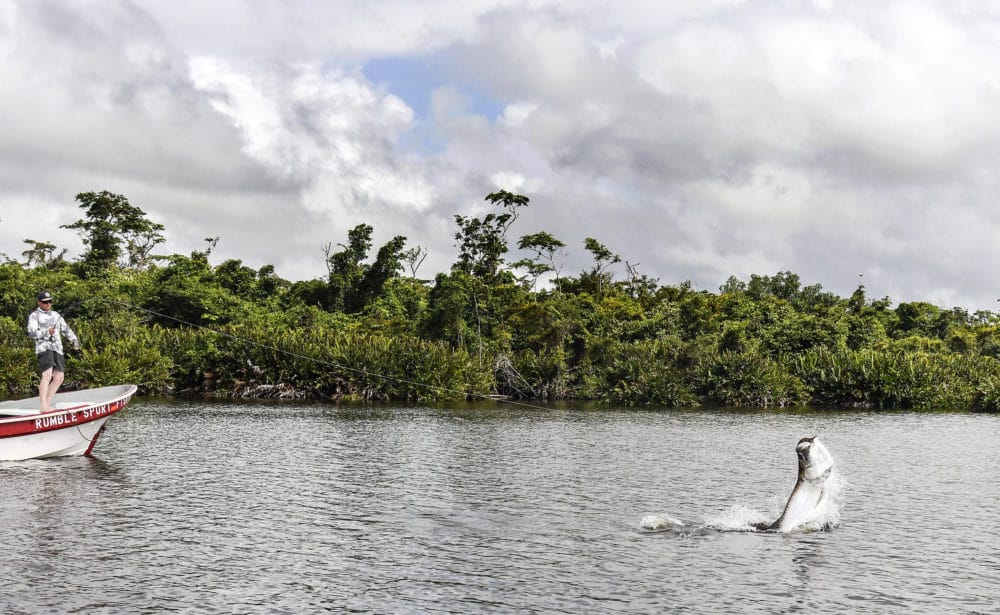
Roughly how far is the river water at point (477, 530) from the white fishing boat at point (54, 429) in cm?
53

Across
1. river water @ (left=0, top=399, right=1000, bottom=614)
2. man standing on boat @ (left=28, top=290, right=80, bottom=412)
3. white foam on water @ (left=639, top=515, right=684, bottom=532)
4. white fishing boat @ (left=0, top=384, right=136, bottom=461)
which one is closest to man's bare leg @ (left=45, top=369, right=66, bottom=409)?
man standing on boat @ (left=28, top=290, right=80, bottom=412)

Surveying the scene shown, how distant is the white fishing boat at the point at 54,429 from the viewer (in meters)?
18.8

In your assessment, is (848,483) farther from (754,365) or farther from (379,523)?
(754,365)

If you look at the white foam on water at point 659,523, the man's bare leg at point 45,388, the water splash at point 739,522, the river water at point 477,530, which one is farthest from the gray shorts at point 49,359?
the water splash at point 739,522

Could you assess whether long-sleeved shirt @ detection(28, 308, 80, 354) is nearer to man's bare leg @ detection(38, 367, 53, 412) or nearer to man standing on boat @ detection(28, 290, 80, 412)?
man standing on boat @ detection(28, 290, 80, 412)

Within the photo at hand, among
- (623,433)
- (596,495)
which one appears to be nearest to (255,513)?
(596,495)

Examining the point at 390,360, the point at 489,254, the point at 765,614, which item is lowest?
the point at 765,614

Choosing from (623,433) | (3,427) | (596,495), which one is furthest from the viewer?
(623,433)

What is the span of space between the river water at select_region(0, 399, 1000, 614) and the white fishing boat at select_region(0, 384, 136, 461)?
0.53 meters

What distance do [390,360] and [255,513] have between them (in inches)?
1160

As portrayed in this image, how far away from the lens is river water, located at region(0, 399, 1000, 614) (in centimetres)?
1023

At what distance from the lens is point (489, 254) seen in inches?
2840

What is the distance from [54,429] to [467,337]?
124 feet

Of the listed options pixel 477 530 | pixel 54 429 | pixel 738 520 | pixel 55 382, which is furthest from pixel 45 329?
pixel 738 520
